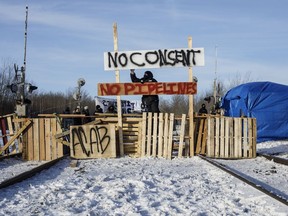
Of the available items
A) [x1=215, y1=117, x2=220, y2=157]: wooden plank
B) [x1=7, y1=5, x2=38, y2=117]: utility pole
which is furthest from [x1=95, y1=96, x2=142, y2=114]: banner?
[x1=215, y1=117, x2=220, y2=157]: wooden plank

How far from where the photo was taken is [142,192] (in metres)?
7.03

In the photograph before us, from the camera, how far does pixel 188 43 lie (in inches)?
554

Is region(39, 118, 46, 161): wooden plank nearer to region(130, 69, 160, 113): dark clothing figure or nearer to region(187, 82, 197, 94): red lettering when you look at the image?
region(130, 69, 160, 113): dark clothing figure

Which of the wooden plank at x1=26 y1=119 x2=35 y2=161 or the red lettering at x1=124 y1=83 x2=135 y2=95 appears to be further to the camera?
the red lettering at x1=124 y1=83 x2=135 y2=95

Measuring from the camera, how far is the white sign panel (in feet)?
45.9

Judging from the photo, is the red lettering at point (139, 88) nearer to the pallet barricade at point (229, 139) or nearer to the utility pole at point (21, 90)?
the pallet barricade at point (229, 139)

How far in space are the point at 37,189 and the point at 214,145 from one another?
25.9 ft

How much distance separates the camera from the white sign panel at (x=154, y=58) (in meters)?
14.0

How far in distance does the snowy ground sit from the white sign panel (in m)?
4.35

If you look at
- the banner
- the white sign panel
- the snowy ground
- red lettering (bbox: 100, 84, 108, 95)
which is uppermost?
the white sign panel

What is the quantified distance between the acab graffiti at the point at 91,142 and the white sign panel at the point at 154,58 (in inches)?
89.2

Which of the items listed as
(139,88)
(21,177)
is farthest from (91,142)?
(21,177)

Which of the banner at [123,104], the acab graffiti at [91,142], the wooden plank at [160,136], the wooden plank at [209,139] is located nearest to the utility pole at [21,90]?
the acab graffiti at [91,142]

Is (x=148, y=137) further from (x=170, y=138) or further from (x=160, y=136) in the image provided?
(x=170, y=138)
